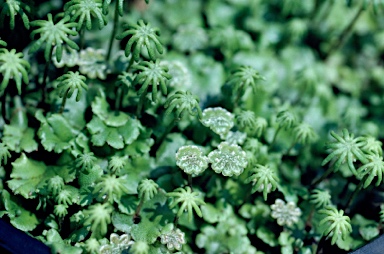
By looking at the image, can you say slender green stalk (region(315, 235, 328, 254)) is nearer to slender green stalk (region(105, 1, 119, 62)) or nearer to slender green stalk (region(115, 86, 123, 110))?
slender green stalk (region(115, 86, 123, 110))

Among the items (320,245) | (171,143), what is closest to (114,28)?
(171,143)

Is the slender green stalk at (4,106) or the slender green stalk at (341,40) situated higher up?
the slender green stalk at (341,40)

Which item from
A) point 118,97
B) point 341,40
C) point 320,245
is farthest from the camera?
point 341,40

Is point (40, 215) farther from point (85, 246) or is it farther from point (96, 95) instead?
point (96, 95)

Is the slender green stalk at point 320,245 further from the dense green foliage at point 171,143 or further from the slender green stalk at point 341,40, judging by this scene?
the slender green stalk at point 341,40

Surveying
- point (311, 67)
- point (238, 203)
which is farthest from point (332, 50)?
point (238, 203)

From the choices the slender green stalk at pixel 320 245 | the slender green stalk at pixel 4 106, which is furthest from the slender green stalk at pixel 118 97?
the slender green stalk at pixel 320 245

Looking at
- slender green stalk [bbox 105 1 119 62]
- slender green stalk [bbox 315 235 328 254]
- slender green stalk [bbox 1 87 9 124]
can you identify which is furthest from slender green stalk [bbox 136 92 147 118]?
slender green stalk [bbox 315 235 328 254]

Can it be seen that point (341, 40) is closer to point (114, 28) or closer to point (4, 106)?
point (114, 28)
